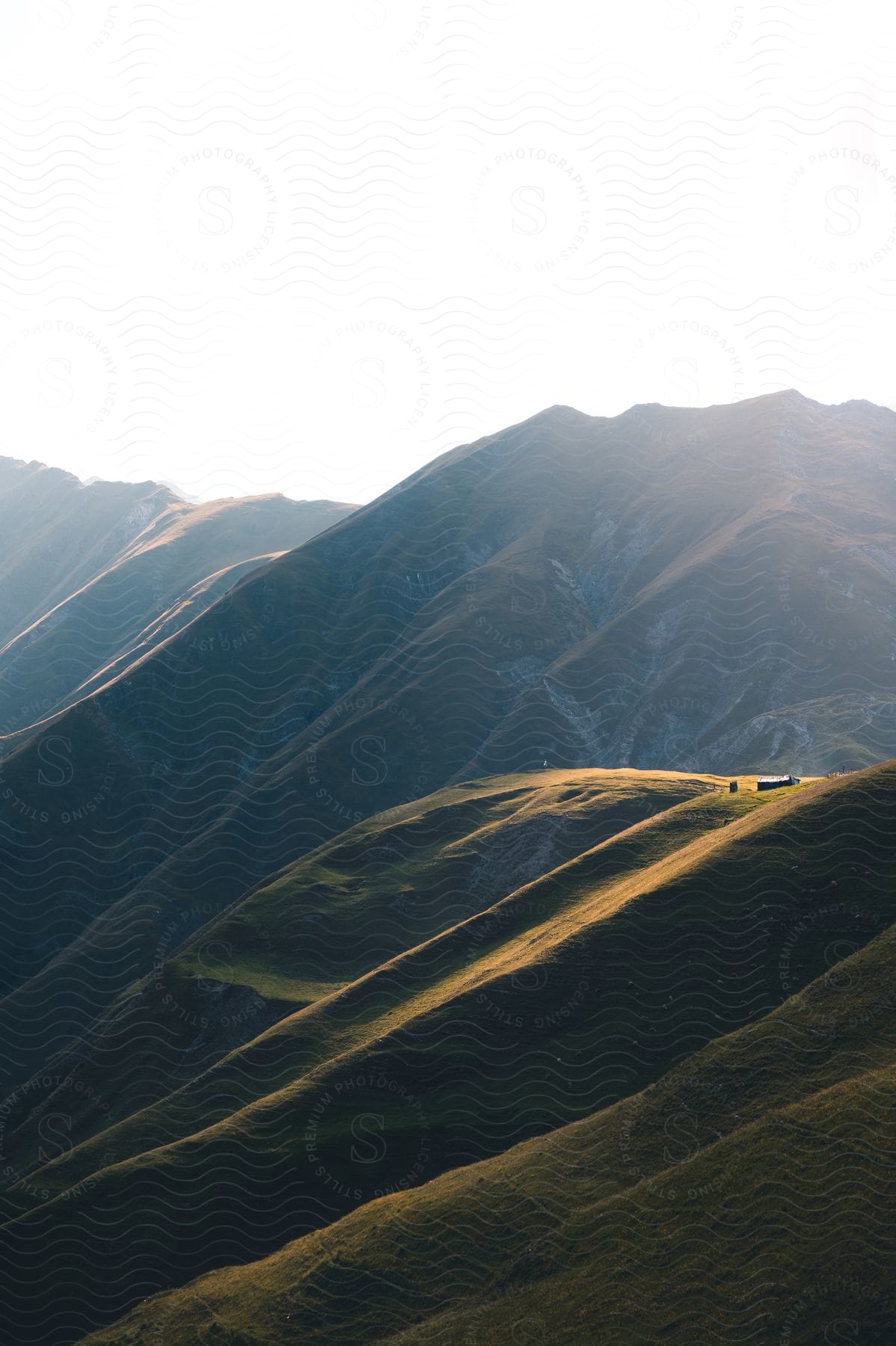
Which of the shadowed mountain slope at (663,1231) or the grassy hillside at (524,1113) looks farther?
the grassy hillside at (524,1113)

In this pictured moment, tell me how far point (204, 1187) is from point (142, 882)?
107 meters

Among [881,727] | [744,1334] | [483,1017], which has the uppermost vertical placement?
[483,1017]

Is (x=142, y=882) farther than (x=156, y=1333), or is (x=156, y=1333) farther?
(x=142, y=882)

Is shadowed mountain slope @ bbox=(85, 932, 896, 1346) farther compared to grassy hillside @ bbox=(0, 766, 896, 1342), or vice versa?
grassy hillside @ bbox=(0, 766, 896, 1342)

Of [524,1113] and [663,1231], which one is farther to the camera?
[524,1113]

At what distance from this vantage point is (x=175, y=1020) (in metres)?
115

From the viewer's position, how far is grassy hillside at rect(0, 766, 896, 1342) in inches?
2376

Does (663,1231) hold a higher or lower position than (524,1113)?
lower

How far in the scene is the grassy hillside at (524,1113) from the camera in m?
60.3

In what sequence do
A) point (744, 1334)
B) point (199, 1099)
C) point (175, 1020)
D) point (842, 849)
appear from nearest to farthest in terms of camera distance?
point (744, 1334) → point (842, 849) → point (199, 1099) → point (175, 1020)

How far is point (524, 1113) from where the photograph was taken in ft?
243

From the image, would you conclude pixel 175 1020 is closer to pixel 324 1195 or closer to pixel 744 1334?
pixel 324 1195

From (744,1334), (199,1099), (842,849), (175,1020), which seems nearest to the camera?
(744,1334)

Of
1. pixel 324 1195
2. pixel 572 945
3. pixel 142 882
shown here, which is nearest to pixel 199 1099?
pixel 324 1195
